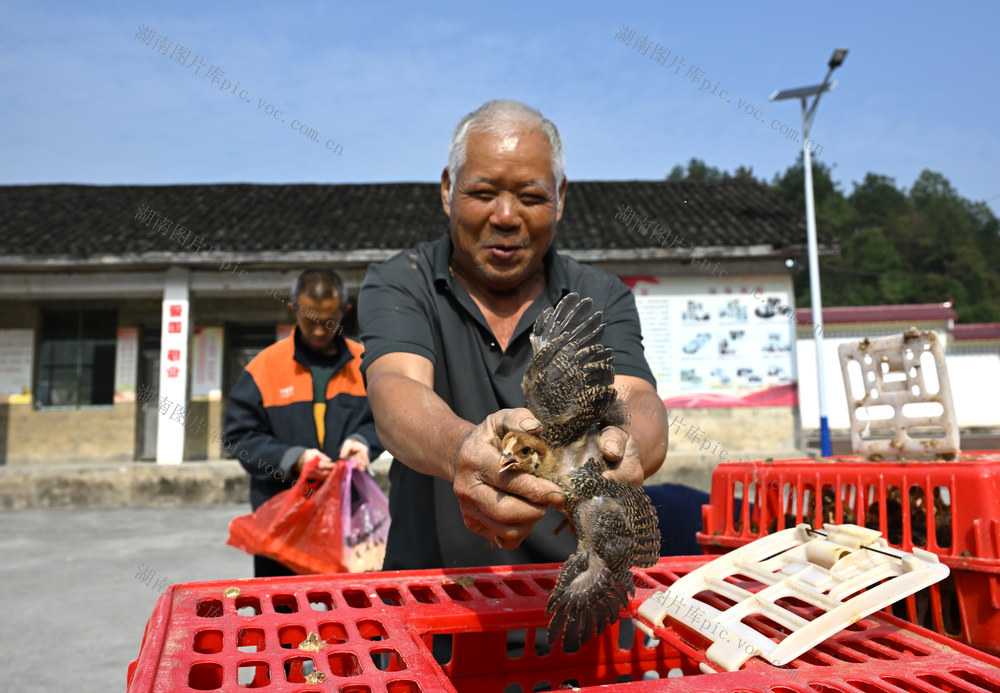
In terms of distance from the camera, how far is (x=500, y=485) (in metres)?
1.27

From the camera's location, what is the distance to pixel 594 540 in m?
1.29

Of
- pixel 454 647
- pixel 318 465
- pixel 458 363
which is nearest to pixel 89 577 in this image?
pixel 318 465

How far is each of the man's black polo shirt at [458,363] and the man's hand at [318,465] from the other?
54.6 inches

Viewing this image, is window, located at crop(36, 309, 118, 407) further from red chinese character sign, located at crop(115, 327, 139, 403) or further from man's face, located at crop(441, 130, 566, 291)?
man's face, located at crop(441, 130, 566, 291)

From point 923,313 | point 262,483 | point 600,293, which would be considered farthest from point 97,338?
point 923,313

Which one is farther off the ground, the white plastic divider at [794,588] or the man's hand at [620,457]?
the man's hand at [620,457]

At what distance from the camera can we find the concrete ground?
3.96m

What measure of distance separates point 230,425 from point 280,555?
0.83m

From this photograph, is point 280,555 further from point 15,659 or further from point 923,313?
point 923,313

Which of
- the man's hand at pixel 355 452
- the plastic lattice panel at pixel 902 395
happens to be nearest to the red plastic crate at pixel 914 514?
the plastic lattice panel at pixel 902 395

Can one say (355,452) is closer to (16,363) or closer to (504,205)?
(504,205)

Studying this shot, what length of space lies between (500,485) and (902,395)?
1556 millimetres

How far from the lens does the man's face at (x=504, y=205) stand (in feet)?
6.45

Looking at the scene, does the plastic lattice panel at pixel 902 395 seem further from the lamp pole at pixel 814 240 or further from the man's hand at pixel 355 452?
the lamp pole at pixel 814 240
